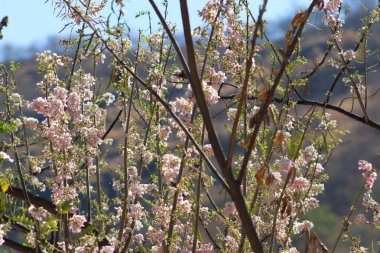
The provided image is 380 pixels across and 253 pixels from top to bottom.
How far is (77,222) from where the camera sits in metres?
3.45

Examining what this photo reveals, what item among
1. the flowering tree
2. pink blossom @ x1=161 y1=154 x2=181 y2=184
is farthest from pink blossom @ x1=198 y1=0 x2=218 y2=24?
pink blossom @ x1=161 y1=154 x2=181 y2=184

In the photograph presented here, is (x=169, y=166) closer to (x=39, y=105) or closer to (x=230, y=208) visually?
(x=230, y=208)

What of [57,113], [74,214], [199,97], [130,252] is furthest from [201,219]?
[199,97]

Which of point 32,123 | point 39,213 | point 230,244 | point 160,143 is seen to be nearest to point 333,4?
point 160,143

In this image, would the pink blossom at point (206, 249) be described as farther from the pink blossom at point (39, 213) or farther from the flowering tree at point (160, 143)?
the pink blossom at point (39, 213)

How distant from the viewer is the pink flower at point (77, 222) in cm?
343

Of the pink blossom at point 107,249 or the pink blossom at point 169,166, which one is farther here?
the pink blossom at point 169,166

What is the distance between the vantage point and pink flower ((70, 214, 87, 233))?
343cm

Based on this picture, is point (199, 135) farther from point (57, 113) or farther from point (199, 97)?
point (199, 97)

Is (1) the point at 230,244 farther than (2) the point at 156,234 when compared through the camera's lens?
No

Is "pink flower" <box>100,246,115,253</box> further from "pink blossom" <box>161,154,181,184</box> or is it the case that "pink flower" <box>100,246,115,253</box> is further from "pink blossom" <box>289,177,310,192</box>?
"pink blossom" <box>289,177,310,192</box>

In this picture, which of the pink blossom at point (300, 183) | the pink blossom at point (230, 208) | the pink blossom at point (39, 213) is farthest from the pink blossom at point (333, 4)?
the pink blossom at point (39, 213)

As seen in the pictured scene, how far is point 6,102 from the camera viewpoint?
3.53 m

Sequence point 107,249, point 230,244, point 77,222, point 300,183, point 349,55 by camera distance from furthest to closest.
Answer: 1. point 349,55
2. point 77,222
3. point 230,244
4. point 107,249
5. point 300,183
